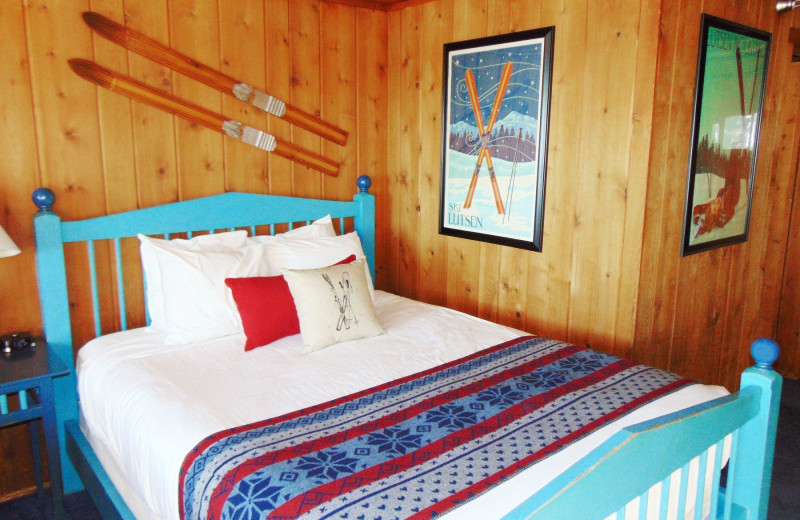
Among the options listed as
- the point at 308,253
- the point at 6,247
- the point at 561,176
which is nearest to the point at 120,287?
the point at 6,247

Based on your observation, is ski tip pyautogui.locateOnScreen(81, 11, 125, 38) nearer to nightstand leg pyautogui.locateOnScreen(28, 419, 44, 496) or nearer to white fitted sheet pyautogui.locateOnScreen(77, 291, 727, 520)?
white fitted sheet pyautogui.locateOnScreen(77, 291, 727, 520)

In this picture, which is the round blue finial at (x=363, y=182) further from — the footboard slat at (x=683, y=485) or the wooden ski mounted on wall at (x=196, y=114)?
the footboard slat at (x=683, y=485)

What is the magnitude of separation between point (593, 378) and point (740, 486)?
1.82 feet

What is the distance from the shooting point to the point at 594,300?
2.62 meters

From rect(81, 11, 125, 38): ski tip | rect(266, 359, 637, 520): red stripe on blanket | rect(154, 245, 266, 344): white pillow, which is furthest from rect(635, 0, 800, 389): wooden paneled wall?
rect(81, 11, 125, 38): ski tip

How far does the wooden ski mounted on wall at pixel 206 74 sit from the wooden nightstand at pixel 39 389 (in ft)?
4.25

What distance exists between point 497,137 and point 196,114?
1.42m

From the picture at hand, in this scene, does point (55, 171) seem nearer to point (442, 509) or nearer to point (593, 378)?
point (442, 509)

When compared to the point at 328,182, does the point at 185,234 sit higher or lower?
lower

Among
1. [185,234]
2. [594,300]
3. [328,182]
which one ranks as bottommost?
[594,300]

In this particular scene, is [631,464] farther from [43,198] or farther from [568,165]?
[43,198]

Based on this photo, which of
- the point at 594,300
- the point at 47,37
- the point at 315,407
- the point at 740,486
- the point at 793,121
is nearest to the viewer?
the point at 740,486

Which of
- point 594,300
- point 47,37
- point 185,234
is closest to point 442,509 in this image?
point 594,300

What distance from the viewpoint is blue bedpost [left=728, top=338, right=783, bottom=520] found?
1.43 meters
